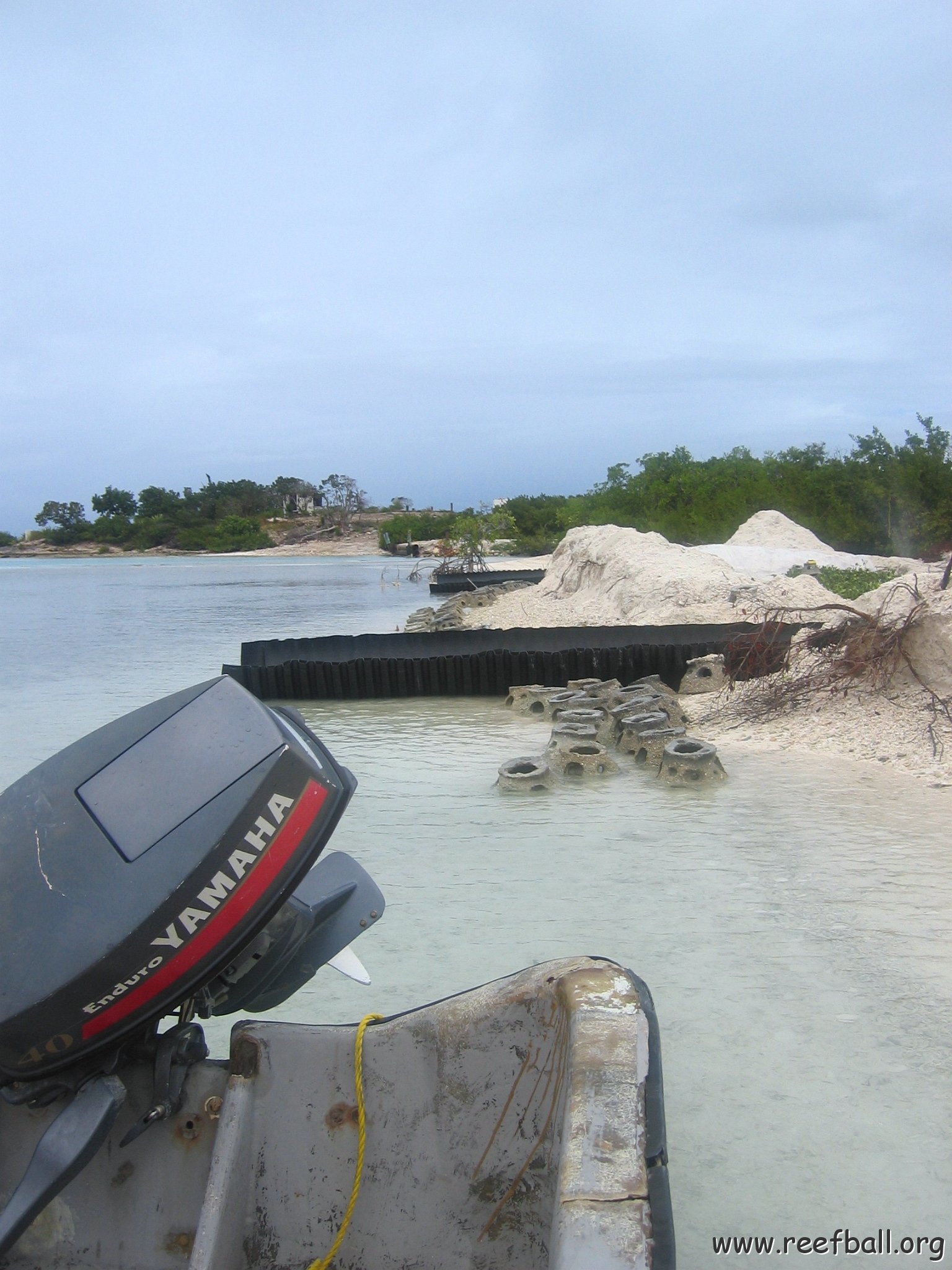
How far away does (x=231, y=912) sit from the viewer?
1.81 meters

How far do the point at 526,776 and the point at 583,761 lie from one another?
50cm

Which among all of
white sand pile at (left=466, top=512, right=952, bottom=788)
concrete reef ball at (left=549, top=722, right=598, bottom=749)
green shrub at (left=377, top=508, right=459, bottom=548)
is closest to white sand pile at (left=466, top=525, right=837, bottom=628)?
white sand pile at (left=466, top=512, right=952, bottom=788)

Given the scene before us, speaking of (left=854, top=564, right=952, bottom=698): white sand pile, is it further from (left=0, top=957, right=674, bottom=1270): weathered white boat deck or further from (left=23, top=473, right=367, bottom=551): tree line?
(left=23, top=473, right=367, bottom=551): tree line

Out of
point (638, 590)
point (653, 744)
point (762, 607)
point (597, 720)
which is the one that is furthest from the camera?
point (638, 590)

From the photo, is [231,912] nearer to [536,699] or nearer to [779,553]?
[536,699]

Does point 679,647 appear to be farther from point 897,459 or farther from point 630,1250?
point 897,459

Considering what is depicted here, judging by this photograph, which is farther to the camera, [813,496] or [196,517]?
[196,517]

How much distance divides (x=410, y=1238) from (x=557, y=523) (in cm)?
6101

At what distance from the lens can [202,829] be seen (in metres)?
1.82

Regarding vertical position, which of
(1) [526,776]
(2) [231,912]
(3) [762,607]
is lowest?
(1) [526,776]

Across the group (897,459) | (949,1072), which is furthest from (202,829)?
(897,459)

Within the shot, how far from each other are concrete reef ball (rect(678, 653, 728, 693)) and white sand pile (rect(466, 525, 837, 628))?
92cm

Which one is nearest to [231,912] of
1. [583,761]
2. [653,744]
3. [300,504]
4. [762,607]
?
[583,761]

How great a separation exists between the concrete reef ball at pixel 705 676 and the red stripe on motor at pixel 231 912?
287 inches
